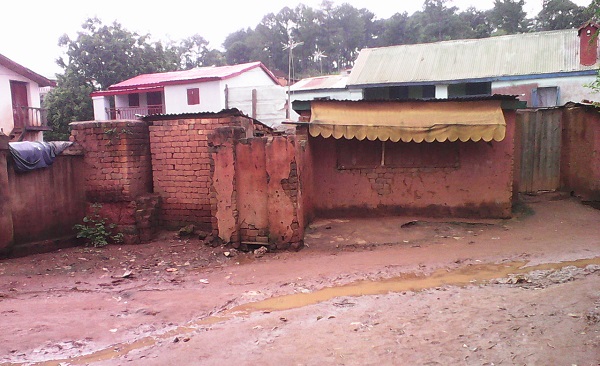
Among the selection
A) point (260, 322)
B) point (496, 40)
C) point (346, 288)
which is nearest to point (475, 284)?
point (346, 288)

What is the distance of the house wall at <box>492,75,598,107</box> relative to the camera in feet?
58.2

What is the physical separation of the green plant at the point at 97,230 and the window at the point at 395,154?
4374mm

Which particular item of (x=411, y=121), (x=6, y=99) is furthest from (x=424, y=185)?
(x=6, y=99)

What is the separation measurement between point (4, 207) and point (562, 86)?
774 inches

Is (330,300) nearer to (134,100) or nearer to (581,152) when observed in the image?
(581,152)

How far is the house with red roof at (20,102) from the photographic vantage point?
19609 millimetres

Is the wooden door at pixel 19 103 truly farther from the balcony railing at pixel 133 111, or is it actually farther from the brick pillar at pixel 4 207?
the brick pillar at pixel 4 207

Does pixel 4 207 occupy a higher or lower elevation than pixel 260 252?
higher

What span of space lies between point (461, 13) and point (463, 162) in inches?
1714

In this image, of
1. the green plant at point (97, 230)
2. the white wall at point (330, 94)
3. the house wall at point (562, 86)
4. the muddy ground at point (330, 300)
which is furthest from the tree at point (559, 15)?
the green plant at point (97, 230)

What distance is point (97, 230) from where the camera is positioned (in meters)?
7.64

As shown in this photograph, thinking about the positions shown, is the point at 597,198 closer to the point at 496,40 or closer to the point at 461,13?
the point at 496,40

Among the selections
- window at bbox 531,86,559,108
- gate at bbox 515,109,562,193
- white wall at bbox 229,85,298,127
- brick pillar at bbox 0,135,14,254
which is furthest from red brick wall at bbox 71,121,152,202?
window at bbox 531,86,559,108

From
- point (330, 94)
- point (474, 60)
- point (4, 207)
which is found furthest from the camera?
point (330, 94)
